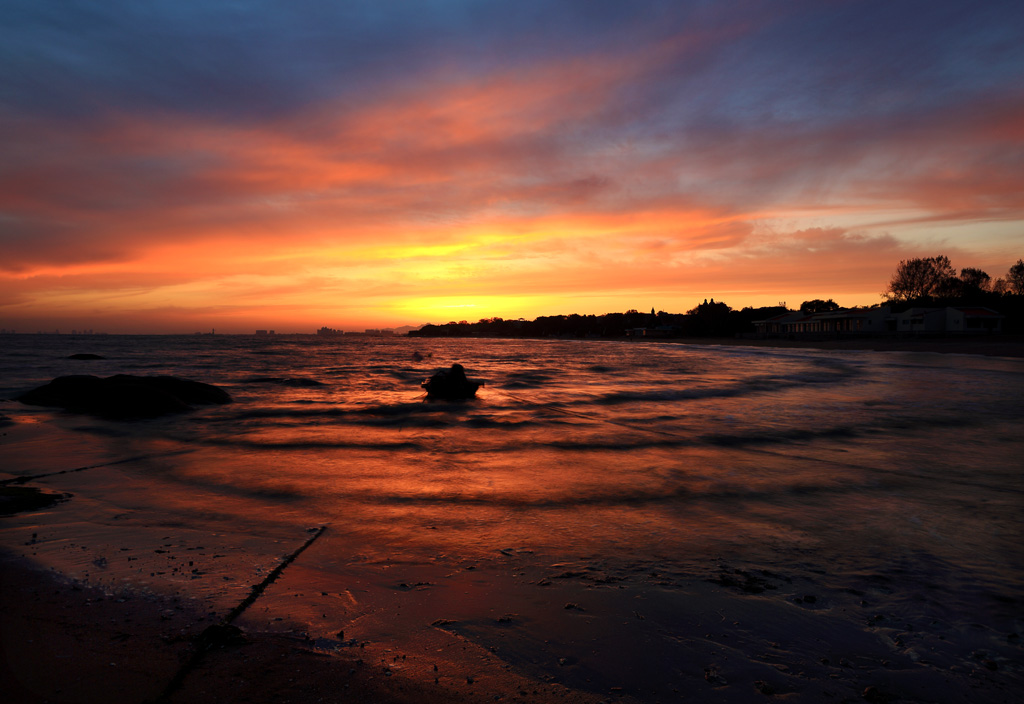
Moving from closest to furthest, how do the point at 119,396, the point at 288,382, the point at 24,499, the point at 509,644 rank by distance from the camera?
1. the point at 509,644
2. the point at 24,499
3. the point at 119,396
4. the point at 288,382

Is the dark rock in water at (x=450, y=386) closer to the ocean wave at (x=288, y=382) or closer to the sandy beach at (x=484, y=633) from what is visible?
the ocean wave at (x=288, y=382)

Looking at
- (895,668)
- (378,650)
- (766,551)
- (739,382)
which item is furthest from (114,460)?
(739,382)

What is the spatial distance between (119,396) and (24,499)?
23.8 feet

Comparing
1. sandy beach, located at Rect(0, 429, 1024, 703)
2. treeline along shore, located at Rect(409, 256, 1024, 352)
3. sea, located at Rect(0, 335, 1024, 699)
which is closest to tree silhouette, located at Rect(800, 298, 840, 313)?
treeline along shore, located at Rect(409, 256, 1024, 352)

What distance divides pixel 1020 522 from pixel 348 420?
1090 centimetres

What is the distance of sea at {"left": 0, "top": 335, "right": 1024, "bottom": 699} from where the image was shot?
3.45 metres

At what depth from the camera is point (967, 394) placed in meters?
14.8

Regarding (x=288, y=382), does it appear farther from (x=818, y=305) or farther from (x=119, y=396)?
(x=818, y=305)

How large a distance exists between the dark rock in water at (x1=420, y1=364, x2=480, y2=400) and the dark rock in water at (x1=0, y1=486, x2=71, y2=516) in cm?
1048

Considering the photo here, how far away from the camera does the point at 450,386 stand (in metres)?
15.3

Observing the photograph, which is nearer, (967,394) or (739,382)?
(967,394)

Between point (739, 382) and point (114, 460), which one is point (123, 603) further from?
point (739, 382)

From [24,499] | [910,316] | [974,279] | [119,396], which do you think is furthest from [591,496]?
[974,279]

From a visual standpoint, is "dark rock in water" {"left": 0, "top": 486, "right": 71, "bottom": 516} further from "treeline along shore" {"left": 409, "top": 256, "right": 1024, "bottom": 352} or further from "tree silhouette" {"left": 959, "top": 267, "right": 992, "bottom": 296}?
"tree silhouette" {"left": 959, "top": 267, "right": 992, "bottom": 296}
